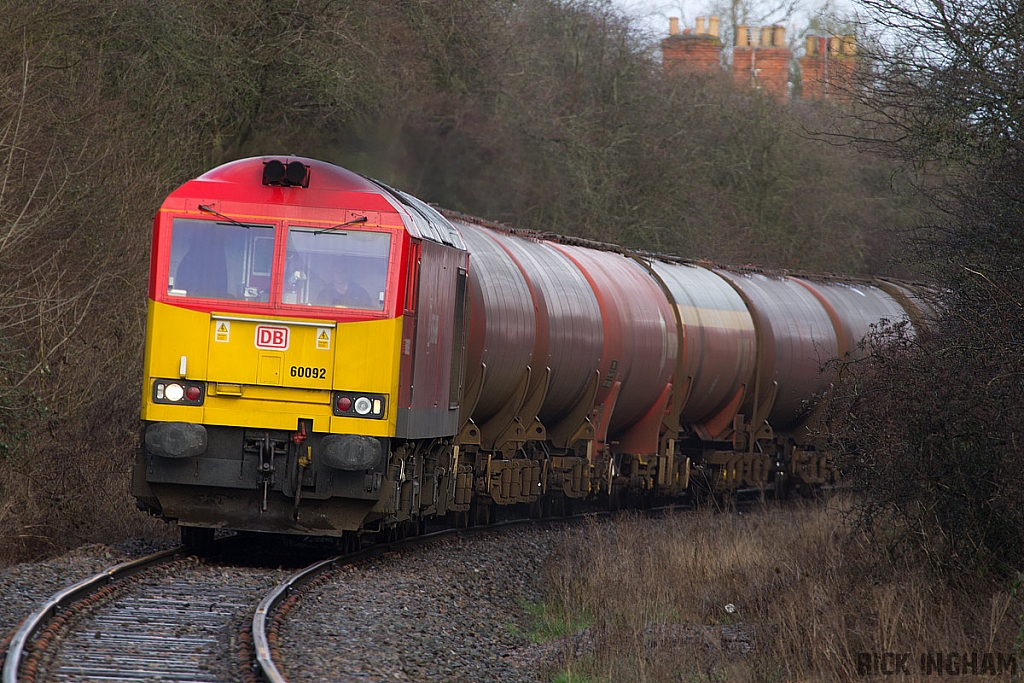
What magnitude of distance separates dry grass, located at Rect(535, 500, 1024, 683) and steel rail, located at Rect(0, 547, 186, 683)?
3.03 meters

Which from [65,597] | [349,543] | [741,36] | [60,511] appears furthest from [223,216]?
[741,36]

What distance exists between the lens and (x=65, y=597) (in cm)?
831

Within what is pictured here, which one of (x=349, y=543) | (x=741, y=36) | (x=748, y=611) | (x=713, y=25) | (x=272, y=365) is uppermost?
(x=713, y=25)

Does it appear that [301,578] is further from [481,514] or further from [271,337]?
[481,514]

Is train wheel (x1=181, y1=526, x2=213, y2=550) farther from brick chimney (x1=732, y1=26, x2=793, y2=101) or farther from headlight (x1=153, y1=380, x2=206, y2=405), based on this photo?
brick chimney (x1=732, y1=26, x2=793, y2=101)

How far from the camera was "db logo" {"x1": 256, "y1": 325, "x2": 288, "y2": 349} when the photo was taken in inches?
400

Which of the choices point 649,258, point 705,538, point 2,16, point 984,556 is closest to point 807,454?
point 649,258

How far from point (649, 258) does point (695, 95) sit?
15.8 meters

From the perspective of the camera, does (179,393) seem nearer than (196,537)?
Yes

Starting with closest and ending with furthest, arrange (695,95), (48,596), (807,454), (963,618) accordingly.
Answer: (48,596) → (963,618) → (807,454) → (695,95)

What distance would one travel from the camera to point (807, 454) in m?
21.2

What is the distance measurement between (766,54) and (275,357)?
41.8m

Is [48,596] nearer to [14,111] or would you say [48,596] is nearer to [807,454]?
[14,111]

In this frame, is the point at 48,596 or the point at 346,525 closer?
the point at 48,596
